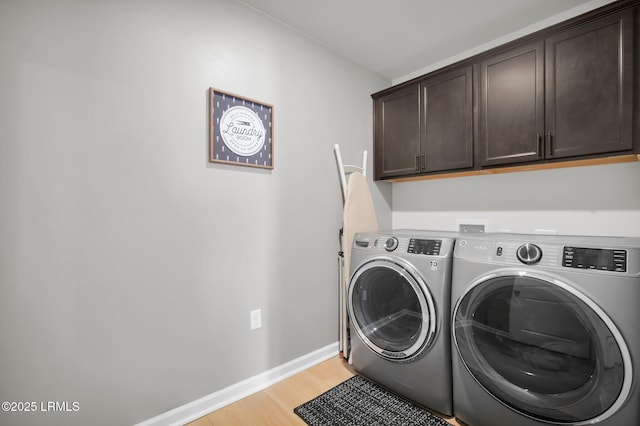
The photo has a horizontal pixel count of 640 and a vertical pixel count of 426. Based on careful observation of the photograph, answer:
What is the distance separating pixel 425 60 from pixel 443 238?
173 cm

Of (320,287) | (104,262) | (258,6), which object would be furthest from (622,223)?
(104,262)

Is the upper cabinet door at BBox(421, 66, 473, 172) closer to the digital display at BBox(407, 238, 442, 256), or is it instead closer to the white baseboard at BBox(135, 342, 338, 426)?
the digital display at BBox(407, 238, 442, 256)

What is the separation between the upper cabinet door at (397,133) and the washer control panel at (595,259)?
1.31 meters

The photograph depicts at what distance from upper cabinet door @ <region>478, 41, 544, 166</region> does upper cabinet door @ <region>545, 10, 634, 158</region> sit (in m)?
0.05

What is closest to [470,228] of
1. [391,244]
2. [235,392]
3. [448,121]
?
[448,121]

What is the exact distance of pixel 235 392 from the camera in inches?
71.0

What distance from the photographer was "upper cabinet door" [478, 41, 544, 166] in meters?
1.82

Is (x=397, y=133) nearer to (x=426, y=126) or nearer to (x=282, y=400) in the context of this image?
(x=426, y=126)

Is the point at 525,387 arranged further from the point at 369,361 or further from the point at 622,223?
the point at 622,223

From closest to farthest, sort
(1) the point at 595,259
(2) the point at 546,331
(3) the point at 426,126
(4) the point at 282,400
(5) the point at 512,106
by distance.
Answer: (1) the point at 595,259, (2) the point at 546,331, (4) the point at 282,400, (5) the point at 512,106, (3) the point at 426,126

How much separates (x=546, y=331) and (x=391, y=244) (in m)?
0.84

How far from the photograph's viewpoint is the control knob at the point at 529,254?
1.31m

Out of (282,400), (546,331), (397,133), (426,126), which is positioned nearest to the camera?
(546,331)

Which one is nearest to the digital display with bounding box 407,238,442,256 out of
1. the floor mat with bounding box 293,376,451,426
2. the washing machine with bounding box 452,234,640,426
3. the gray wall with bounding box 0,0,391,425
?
the washing machine with bounding box 452,234,640,426
